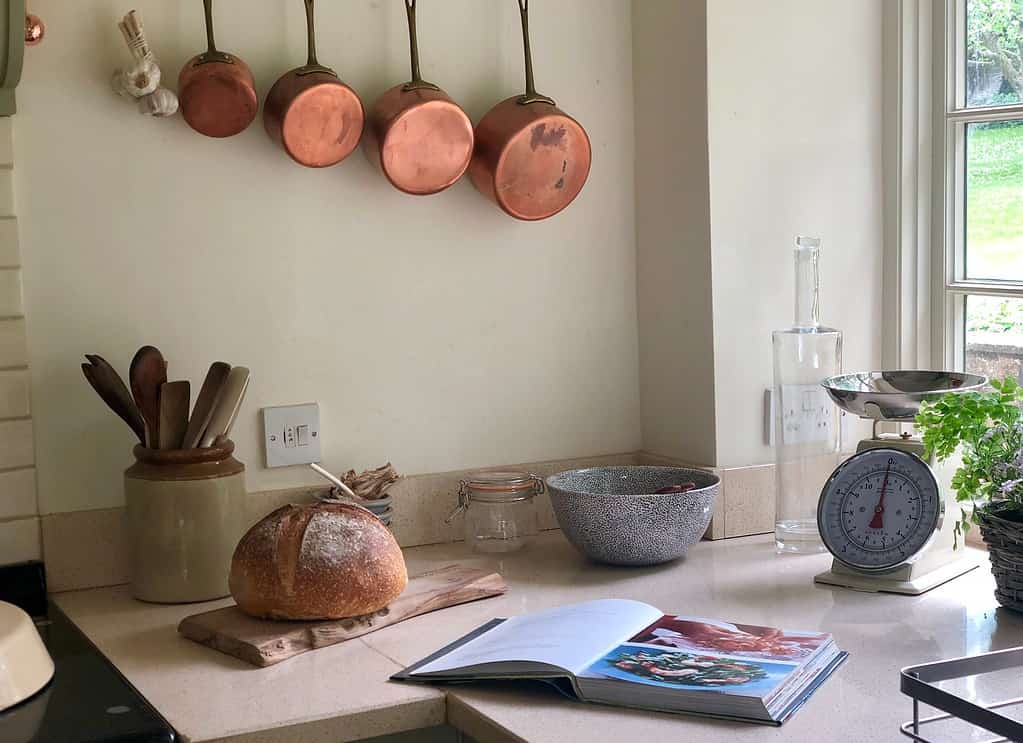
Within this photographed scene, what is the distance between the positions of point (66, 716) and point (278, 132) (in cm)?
93

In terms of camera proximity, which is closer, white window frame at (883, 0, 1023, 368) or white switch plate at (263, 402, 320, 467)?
white switch plate at (263, 402, 320, 467)

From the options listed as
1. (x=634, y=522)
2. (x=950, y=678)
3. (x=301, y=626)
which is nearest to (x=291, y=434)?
(x=301, y=626)

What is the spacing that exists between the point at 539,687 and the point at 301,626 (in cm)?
34

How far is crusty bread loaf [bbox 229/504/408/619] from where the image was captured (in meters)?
1.48

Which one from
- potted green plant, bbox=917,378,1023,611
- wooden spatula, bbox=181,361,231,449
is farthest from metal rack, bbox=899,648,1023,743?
wooden spatula, bbox=181,361,231,449

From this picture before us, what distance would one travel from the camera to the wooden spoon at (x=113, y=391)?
165 cm

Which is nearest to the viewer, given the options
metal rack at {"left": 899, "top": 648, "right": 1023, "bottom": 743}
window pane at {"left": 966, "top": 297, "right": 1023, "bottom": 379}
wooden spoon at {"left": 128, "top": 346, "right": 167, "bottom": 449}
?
metal rack at {"left": 899, "top": 648, "right": 1023, "bottom": 743}

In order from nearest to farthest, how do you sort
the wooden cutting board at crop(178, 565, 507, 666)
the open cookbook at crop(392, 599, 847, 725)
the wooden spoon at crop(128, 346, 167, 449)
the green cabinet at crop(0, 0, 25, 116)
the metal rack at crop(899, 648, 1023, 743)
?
the metal rack at crop(899, 648, 1023, 743) < the open cookbook at crop(392, 599, 847, 725) < the wooden cutting board at crop(178, 565, 507, 666) < the green cabinet at crop(0, 0, 25, 116) < the wooden spoon at crop(128, 346, 167, 449)

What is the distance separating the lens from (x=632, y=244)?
7.11ft

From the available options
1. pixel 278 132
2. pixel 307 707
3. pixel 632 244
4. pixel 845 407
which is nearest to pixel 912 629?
pixel 845 407

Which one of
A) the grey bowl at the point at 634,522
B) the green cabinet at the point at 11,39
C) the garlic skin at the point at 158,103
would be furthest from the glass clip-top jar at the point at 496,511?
the green cabinet at the point at 11,39

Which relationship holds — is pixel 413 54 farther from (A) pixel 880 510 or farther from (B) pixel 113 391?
(A) pixel 880 510

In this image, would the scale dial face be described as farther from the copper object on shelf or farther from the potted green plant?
the copper object on shelf

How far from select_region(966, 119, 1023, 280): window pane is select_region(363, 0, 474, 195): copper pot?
0.85m
